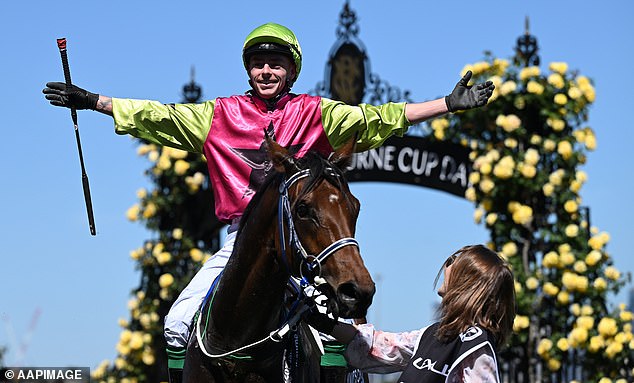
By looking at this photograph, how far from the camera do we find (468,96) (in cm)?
464

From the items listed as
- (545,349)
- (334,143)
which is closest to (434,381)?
(334,143)

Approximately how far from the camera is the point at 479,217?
9.71 m

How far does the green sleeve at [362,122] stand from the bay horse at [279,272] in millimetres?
702

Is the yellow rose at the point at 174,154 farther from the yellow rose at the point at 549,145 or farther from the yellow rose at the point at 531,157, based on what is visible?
the yellow rose at the point at 549,145

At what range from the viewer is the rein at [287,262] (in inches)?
145

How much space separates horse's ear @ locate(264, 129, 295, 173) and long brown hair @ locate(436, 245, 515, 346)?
2.23ft

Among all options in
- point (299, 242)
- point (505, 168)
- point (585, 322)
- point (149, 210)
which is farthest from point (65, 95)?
point (149, 210)

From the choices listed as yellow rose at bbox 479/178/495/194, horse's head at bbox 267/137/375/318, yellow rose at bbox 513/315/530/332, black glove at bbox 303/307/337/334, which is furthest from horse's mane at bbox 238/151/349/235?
yellow rose at bbox 479/178/495/194

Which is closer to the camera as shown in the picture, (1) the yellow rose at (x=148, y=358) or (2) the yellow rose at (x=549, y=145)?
(2) the yellow rose at (x=549, y=145)

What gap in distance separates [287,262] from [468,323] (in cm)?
66

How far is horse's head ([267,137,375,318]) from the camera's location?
359 cm

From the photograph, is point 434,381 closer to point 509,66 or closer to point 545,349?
point 545,349

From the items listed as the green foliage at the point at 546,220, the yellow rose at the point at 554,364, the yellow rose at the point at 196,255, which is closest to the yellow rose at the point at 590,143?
the green foliage at the point at 546,220

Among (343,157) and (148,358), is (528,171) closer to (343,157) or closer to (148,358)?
(148,358)
